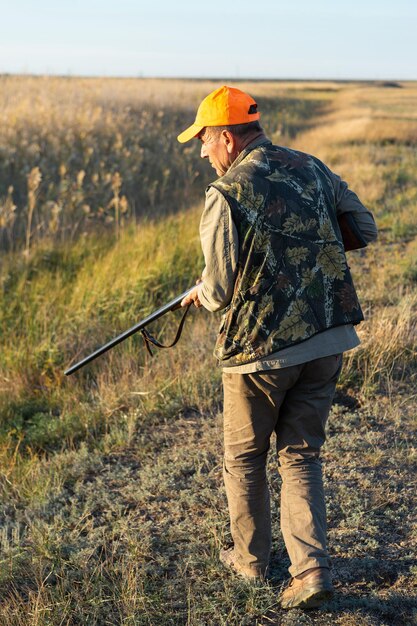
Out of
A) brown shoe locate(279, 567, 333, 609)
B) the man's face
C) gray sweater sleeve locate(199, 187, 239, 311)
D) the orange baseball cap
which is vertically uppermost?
the orange baseball cap

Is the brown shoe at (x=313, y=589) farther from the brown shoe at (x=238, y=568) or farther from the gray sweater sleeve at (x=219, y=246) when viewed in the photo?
the gray sweater sleeve at (x=219, y=246)

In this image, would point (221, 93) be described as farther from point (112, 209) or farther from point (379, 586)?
point (112, 209)

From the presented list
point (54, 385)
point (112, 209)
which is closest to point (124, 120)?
point (112, 209)

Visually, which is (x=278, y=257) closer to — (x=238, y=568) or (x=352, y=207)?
(x=352, y=207)

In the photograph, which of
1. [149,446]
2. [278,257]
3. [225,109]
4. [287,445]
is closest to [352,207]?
[278,257]

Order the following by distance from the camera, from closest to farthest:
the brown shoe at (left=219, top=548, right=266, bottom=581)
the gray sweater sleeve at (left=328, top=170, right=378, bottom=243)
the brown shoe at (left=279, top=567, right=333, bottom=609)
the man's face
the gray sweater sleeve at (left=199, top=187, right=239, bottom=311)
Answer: the gray sweater sleeve at (left=199, top=187, right=239, bottom=311), the brown shoe at (left=279, top=567, right=333, bottom=609), the man's face, the gray sweater sleeve at (left=328, top=170, right=378, bottom=243), the brown shoe at (left=219, top=548, right=266, bottom=581)

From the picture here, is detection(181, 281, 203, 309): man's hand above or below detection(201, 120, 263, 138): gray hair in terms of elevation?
below

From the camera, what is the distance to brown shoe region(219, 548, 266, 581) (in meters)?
3.21

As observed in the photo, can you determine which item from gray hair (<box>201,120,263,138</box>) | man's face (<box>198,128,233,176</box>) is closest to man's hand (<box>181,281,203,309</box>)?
man's face (<box>198,128,233,176</box>)

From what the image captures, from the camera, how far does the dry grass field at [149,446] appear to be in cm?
314

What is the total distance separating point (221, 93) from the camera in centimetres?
288

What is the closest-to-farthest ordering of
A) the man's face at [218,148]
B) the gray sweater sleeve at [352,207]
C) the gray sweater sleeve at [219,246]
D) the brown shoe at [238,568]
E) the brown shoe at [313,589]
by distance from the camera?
the gray sweater sleeve at [219,246]
the brown shoe at [313,589]
the man's face at [218,148]
the gray sweater sleeve at [352,207]
the brown shoe at [238,568]

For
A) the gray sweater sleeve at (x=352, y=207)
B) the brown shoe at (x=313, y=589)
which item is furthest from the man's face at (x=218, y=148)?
the brown shoe at (x=313, y=589)

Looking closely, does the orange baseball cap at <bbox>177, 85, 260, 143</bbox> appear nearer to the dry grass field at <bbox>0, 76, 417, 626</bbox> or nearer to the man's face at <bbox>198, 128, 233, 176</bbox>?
the man's face at <bbox>198, 128, 233, 176</bbox>
